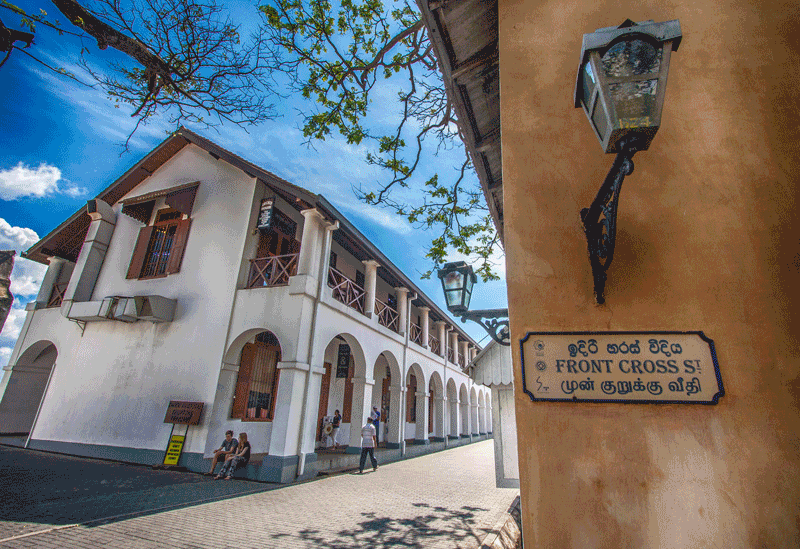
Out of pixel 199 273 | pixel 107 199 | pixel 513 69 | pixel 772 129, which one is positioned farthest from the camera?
pixel 107 199

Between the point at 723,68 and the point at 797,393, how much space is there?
221 centimetres

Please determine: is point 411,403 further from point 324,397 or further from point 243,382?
point 243,382

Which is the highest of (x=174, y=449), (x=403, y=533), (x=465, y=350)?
(x=465, y=350)

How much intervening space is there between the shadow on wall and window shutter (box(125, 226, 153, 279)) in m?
9.32

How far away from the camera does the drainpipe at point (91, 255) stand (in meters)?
10.8

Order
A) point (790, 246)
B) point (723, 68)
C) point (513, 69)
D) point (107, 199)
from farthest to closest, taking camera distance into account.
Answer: point (107, 199) < point (513, 69) < point (723, 68) < point (790, 246)

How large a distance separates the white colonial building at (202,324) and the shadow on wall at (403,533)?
3.15 metres

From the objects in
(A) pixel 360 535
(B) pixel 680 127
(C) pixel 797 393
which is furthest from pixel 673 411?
(A) pixel 360 535

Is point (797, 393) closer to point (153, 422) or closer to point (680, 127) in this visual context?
point (680, 127)

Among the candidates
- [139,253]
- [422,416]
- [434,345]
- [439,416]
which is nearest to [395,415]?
[422,416]

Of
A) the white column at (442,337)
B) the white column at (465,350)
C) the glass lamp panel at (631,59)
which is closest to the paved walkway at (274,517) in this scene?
the glass lamp panel at (631,59)

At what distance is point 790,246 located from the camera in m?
2.11

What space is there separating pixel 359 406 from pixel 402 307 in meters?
4.56

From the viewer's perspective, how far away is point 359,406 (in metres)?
10.1
